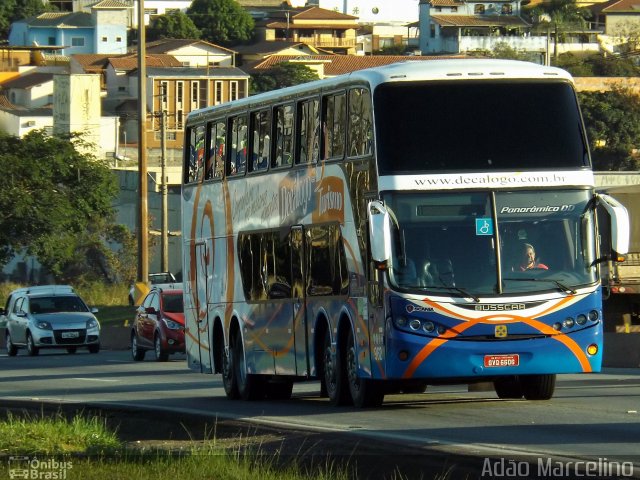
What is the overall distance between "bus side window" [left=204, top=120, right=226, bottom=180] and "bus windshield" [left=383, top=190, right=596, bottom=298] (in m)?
→ 6.21

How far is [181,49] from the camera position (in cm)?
14638

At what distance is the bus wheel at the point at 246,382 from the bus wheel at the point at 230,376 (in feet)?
0.25

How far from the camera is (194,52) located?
483 ft

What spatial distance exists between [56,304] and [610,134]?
67.5 metres

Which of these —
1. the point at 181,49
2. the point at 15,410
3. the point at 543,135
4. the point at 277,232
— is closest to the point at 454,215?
the point at 543,135

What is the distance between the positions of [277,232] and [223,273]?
2.50 m

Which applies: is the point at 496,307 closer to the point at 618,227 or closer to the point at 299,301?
the point at 618,227

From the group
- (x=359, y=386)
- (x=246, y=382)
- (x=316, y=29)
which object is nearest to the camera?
(x=359, y=386)

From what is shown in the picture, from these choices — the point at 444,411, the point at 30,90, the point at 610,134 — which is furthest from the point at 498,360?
the point at 30,90

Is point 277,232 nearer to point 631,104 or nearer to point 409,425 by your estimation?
point 409,425

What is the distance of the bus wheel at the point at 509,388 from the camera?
766 inches

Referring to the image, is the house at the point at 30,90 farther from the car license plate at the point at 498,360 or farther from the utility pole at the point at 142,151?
the car license plate at the point at 498,360

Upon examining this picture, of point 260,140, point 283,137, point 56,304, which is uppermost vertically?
point 283,137

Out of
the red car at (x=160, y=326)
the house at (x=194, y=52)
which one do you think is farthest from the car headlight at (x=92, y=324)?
the house at (x=194, y=52)
